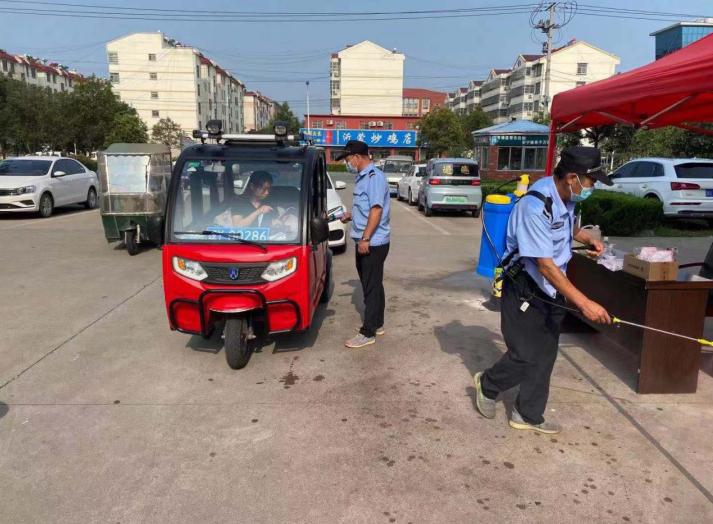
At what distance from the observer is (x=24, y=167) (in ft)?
47.1

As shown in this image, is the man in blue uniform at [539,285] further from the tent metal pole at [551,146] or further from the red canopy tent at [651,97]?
the tent metal pole at [551,146]

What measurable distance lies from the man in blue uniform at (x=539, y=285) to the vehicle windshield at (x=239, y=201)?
6.19ft

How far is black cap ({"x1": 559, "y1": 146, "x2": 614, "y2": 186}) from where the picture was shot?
3.12 m

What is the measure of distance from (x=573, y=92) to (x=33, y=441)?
675cm

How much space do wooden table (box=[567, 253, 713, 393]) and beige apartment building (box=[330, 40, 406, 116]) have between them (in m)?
85.2

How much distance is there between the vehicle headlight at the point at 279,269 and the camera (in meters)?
4.29

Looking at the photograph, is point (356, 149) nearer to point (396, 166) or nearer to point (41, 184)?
point (41, 184)

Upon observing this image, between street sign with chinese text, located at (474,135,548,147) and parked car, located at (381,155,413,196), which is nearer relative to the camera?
parked car, located at (381,155,413,196)

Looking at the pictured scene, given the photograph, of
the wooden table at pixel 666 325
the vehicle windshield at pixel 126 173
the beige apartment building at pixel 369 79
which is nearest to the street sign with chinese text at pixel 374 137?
the beige apartment building at pixel 369 79

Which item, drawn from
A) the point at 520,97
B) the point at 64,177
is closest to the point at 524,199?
the point at 64,177

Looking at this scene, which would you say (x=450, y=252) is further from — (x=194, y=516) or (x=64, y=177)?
(x=64, y=177)

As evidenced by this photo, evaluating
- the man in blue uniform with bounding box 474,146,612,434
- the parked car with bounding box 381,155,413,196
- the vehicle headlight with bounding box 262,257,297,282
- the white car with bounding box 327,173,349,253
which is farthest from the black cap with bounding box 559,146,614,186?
the parked car with bounding box 381,155,413,196

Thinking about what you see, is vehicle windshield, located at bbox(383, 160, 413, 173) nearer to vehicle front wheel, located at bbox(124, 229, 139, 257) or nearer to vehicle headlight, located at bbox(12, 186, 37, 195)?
vehicle headlight, located at bbox(12, 186, 37, 195)

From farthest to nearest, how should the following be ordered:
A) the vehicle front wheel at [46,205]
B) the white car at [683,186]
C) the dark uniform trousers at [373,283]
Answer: the vehicle front wheel at [46,205] < the white car at [683,186] < the dark uniform trousers at [373,283]
